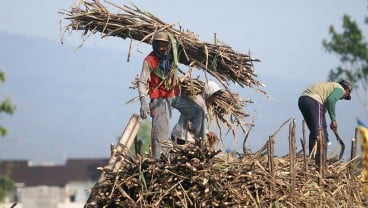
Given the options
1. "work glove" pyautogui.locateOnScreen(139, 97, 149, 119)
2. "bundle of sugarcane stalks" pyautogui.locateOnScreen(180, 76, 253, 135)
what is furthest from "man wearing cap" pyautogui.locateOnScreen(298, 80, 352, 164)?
"work glove" pyautogui.locateOnScreen(139, 97, 149, 119)

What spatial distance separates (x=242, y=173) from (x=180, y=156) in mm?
547

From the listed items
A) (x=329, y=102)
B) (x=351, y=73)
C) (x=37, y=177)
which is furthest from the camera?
(x=37, y=177)

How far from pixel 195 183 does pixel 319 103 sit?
10.6ft

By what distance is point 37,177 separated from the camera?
80.3m

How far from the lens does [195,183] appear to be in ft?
25.2

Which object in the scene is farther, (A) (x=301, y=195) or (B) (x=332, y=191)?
(B) (x=332, y=191)

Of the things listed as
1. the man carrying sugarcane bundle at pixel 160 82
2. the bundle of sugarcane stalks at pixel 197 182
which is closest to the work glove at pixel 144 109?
the man carrying sugarcane bundle at pixel 160 82

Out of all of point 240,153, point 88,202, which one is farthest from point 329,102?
point 88,202

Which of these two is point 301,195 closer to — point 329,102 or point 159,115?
point 159,115

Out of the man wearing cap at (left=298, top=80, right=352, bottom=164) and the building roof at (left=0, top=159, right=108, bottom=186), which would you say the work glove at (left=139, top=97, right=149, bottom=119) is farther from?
the building roof at (left=0, top=159, right=108, bottom=186)

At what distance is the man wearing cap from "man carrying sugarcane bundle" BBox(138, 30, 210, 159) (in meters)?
2.24

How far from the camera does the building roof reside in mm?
79613

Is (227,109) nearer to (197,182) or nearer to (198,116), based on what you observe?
(198,116)

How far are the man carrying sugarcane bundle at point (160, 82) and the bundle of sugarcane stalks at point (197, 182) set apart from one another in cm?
64
